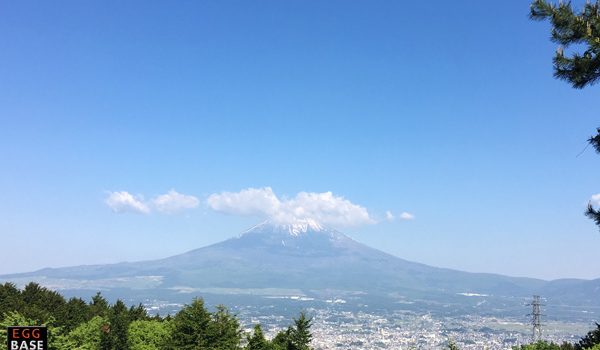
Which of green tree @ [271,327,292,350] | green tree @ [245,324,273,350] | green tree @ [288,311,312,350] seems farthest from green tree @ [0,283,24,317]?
green tree @ [288,311,312,350]

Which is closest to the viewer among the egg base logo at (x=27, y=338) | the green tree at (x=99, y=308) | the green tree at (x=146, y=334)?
the egg base logo at (x=27, y=338)

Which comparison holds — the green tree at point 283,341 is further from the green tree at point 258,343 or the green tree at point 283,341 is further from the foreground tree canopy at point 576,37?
the foreground tree canopy at point 576,37

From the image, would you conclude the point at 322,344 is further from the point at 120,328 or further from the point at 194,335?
the point at 194,335

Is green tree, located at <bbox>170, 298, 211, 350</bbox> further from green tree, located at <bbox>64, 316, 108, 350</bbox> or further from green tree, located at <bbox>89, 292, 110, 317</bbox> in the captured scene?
green tree, located at <bbox>89, 292, 110, 317</bbox>

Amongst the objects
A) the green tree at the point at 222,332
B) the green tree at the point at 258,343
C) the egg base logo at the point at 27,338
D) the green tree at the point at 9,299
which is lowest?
the green tree at the point at 258,343

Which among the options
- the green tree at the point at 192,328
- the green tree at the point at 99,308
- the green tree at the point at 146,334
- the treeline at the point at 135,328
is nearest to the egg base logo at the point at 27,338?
the treeline at the point at 135,328
